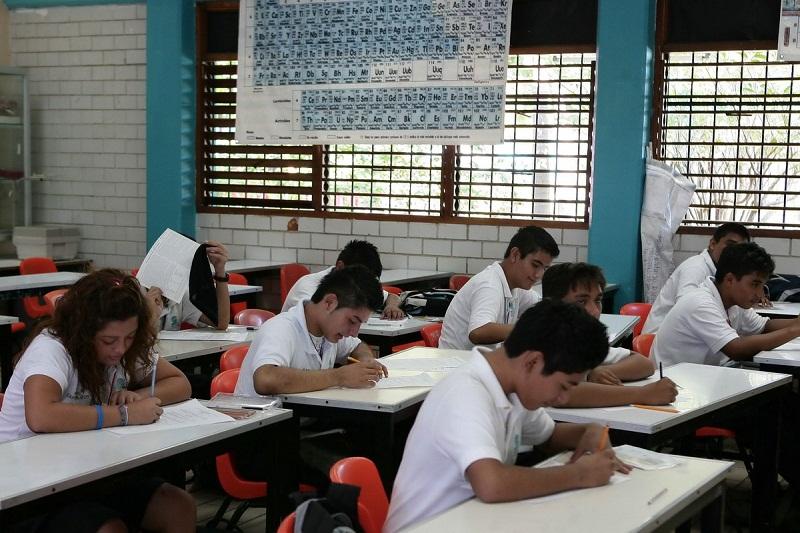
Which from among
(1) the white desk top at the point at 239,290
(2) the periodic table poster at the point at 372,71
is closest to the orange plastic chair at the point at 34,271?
(1) the white desk top at the point at 239,290

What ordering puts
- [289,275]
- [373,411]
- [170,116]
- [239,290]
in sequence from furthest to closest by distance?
[170,116] < [289,275] < [239,290] < [373,411]

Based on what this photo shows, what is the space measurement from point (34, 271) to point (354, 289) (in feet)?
16.4

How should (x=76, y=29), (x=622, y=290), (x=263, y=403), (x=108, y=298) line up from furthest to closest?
1. (x=76, y=29)
2. (x=622, y=290)
3. (x=263, y=403)
4. (x=108, y=298)

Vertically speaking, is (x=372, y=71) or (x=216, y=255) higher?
(x=372, y=71)

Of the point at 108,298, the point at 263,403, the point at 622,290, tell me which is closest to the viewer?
the point at 108,298

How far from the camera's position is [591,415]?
3.19 metres

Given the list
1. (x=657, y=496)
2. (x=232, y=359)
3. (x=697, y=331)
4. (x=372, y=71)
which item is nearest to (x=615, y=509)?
(x=657, y=496)

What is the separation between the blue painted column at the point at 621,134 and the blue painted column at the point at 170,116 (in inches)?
144

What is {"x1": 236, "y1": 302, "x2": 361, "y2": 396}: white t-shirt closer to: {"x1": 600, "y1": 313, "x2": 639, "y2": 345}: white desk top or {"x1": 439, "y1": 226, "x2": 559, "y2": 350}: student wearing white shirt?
{"x1": 439, "y1": 226, "x2": 559, "y2": 350}: student wearing white shirt

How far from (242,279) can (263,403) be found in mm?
4037

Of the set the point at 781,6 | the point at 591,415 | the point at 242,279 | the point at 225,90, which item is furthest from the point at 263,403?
the point at 225,90

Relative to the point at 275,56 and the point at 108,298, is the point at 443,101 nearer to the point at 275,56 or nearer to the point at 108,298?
the point at 275,56

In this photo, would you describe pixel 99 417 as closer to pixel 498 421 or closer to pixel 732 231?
pixel 498 421

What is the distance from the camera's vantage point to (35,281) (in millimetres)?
6992
